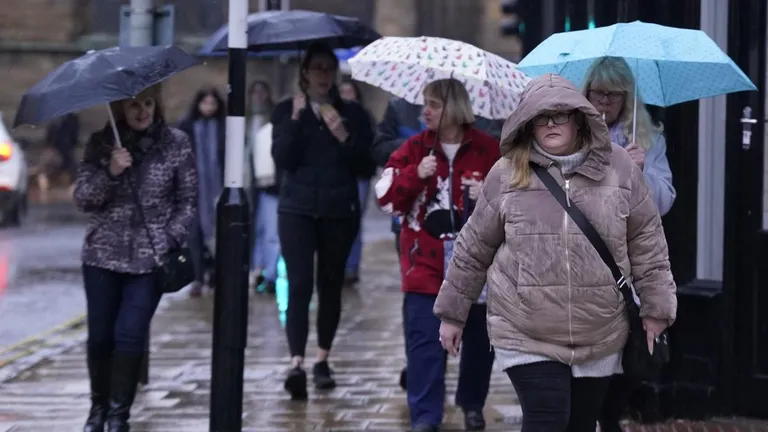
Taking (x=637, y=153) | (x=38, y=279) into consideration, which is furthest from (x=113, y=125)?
(x=38, y=279)

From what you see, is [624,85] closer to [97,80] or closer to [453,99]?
[453,99]

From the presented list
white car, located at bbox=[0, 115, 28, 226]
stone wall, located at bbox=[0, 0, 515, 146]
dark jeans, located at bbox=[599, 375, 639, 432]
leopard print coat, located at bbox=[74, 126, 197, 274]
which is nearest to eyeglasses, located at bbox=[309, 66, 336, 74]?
leopard print coat, located at bbox=[74, 126, 197, 274]

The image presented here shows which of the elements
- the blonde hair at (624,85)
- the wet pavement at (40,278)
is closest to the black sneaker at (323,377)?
the wet pavement at (40,278)

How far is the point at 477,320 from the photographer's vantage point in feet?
22.8

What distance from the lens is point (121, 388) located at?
658 cm

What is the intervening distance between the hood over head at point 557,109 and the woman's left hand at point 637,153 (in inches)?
32.3

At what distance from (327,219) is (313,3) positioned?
2640 centimetres

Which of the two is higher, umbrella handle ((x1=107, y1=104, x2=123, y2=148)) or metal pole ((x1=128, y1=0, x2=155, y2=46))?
metal pole ((x1=128, y1=0, x2=155, y2=46))

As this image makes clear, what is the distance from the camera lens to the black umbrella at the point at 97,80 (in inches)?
241

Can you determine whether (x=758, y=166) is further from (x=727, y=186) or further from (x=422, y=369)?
(x=422, y=369)

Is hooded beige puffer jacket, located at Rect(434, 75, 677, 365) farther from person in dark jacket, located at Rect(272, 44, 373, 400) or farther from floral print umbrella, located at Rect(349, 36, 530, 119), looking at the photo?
person in dark jacket, located at Rect(272, 44, 373, 400)

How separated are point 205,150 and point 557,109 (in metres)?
7.87

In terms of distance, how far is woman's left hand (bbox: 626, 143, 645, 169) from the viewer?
5.65 m

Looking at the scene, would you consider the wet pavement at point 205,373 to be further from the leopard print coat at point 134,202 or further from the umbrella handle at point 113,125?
the umbrella handle at point 113,125
